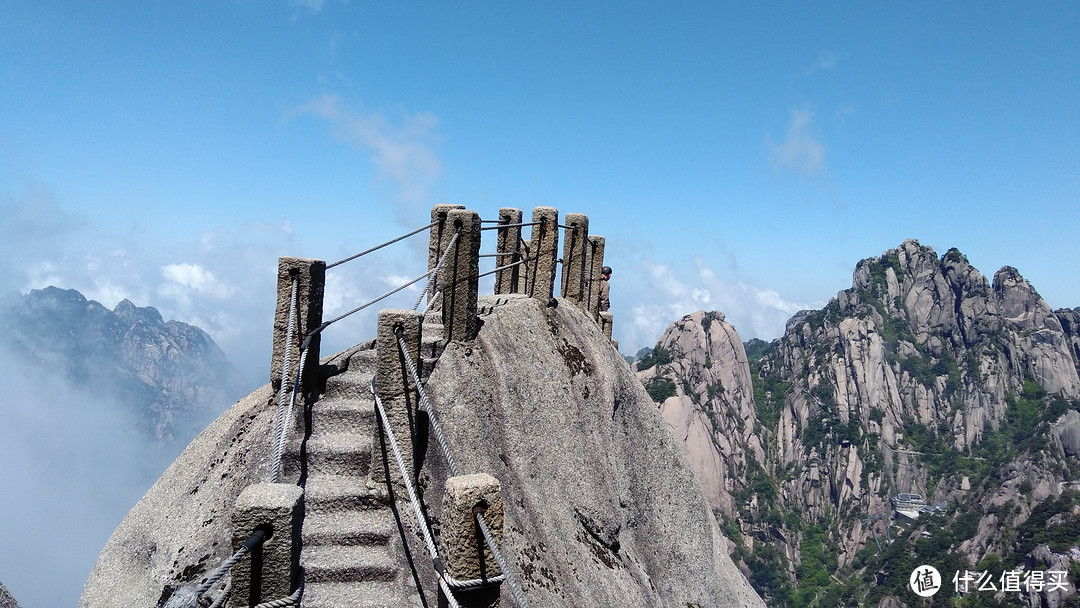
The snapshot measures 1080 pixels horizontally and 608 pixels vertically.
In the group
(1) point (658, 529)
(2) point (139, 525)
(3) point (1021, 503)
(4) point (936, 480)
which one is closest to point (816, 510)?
(4) point (936, 480)

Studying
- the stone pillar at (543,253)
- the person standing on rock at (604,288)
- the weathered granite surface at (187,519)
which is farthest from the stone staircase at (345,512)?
the person standing on rock at (604,288)

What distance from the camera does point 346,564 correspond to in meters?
9.57

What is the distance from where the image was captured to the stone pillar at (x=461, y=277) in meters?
13.3

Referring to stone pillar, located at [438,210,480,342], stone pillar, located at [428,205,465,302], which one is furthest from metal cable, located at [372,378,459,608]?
stone pillar, located at [428,205,465,302]

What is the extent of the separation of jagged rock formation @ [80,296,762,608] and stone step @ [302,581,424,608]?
1.0 inches

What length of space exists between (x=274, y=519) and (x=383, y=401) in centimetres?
396

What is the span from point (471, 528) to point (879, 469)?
197m

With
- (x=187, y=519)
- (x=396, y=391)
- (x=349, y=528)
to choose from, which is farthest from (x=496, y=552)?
(x=187, y=519)

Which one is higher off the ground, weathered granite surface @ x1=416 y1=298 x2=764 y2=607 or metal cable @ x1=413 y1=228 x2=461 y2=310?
metal cable @ x1=413 y1=228 x2=461 y2=310

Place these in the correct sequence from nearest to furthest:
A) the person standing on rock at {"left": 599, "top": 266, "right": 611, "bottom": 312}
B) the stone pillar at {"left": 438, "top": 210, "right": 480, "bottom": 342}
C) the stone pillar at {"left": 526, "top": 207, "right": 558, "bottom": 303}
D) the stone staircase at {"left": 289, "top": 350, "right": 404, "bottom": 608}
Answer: the stone staircase at {"left": 289, "top": 350, "right": 404, "bottom": 608} < the stone pillar at {"left": 438, "top": 210, "right": 480, "bottom": 342} < the stone pillar at {"left": 526, "top": 207, "right": 558, "bottom": 303} < the person standing on rock at {"left": 599, "top": 266, "right": 611, "bottom": 312}

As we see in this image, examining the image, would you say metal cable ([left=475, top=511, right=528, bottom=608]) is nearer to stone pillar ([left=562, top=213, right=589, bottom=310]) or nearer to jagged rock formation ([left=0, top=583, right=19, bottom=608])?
jagged rock formation ([left=0, top=583, right=19, bottom=608])

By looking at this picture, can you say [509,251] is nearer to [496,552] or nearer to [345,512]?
[345,512]

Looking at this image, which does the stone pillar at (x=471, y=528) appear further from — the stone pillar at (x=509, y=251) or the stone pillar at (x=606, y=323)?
the stone pillar at (x=606, y=323)

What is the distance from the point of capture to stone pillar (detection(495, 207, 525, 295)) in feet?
61.8
